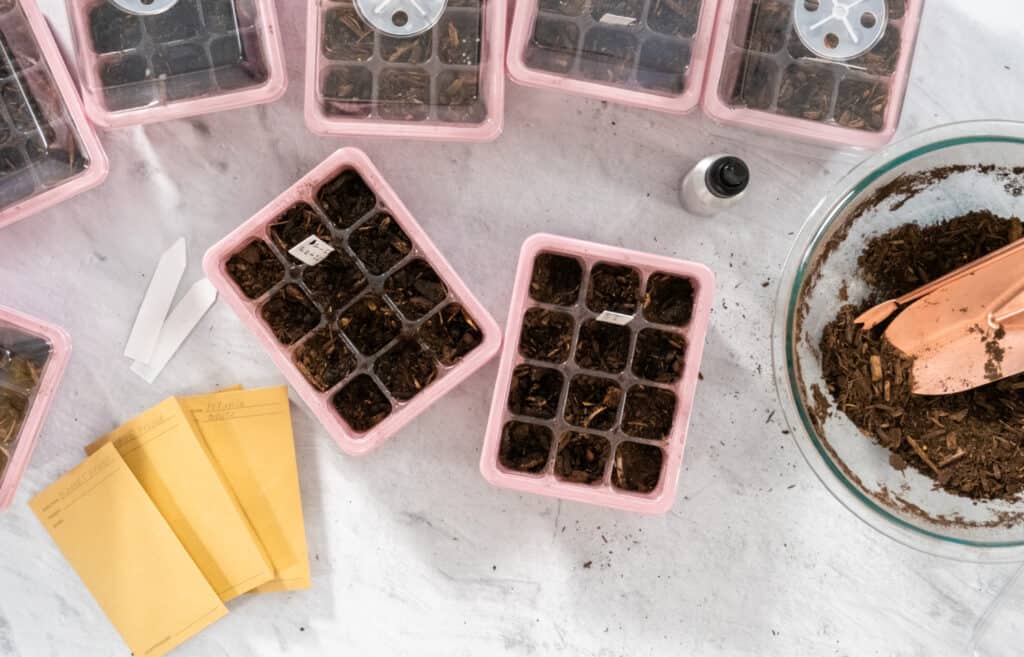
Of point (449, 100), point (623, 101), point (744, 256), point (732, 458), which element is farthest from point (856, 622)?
point (449, 100)

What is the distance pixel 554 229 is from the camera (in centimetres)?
107

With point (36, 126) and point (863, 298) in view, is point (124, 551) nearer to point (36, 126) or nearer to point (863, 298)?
point (36, 126)

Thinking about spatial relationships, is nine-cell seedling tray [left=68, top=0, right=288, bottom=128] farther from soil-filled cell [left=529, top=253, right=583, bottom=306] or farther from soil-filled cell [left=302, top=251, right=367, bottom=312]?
soil-filled cell [left=529, top=253, right=583, bottom=306]

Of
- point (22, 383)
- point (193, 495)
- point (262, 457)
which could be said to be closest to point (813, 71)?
point (262, 457)

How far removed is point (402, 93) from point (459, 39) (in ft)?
0.34

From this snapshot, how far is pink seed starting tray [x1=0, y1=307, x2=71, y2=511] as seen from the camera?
98 cm

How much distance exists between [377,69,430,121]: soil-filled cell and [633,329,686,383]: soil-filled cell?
1.38 feet

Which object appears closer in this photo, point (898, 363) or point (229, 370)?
point (898, 363)

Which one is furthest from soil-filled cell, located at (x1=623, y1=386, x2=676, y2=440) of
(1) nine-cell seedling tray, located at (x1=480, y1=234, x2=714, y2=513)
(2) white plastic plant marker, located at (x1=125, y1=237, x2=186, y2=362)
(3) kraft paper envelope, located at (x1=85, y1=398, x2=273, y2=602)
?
(2) white plastic plant marker, located at (x1=125, y1=237, x2=186, y2=362)

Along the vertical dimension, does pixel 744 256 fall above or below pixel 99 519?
above

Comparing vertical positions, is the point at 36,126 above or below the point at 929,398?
above

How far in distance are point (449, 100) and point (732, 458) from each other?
633 millimetres

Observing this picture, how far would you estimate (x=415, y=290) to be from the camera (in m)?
0.98

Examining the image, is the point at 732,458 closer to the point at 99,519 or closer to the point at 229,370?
the point at 229,370
